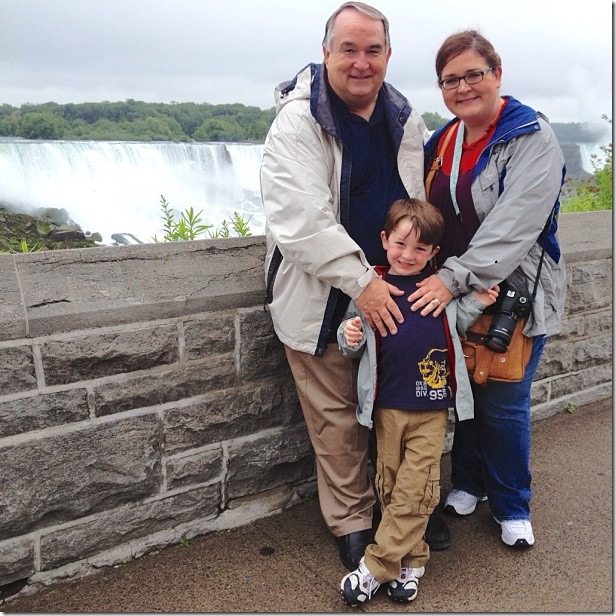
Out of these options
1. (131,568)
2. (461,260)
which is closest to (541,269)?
(461,260)

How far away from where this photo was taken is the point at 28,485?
2.53m

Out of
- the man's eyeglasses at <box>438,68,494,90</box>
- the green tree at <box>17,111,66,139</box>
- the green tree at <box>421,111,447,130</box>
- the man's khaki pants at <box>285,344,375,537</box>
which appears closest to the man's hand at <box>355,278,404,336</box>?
the man's khaki pants at <box>285,344,375,537</box>

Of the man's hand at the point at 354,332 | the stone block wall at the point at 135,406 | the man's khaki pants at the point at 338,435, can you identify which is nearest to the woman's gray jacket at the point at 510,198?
the man's hand at the point at 354,332

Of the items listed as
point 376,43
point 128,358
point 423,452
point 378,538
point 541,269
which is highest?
point 376,43

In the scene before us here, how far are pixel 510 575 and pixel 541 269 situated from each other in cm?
122

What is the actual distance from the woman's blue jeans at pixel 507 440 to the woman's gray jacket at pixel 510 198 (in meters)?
0.47

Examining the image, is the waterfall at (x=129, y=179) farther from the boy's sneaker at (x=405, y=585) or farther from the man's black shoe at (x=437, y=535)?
the boy's sneaker at (x=405, y=585)

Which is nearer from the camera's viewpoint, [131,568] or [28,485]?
[28,485]

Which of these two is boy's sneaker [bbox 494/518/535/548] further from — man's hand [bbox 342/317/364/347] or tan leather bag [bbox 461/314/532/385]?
man's hand [bbox 342/317/364/347]

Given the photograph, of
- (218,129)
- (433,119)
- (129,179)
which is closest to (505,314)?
(433,119)

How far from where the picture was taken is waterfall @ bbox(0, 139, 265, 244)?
5.97 meters

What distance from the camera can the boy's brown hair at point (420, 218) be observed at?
250 cm

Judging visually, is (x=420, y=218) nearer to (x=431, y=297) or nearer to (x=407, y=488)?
(x=431, y=297)

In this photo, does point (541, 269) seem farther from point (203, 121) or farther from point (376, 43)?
point (203, 121)
